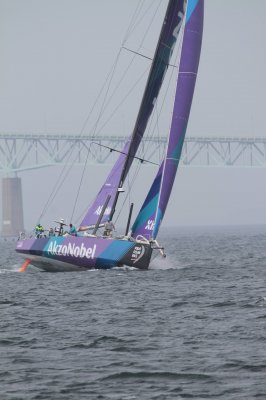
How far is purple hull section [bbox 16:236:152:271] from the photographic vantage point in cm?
2480

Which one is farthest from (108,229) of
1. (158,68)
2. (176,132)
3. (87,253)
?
(158,68)

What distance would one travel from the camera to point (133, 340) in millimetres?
13859

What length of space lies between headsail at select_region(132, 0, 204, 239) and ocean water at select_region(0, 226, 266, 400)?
219cm

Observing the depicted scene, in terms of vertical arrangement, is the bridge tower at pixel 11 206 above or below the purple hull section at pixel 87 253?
below

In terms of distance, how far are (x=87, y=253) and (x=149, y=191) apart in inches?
91.3

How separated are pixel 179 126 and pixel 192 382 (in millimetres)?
15526

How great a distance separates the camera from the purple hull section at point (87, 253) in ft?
81.4

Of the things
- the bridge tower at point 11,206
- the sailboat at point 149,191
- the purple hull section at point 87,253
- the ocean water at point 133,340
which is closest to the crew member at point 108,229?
the sailboat at point 149,191

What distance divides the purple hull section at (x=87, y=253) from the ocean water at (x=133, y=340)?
3.60ft

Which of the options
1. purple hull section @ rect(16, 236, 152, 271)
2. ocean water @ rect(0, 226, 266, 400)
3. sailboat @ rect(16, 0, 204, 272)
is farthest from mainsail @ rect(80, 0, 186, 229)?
ocean water @ rect(0, 226, 266, 400)

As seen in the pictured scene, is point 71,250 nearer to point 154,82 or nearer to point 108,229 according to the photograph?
point 108,229

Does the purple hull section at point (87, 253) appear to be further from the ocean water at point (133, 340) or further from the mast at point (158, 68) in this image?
the mast at point (158, 68)

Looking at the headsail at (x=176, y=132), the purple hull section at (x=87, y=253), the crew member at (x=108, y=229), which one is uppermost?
the headsail at (x=176, y=132)

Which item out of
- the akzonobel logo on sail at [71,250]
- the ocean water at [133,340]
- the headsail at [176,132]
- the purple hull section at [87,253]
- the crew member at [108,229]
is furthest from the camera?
the crew member at [108,229]
